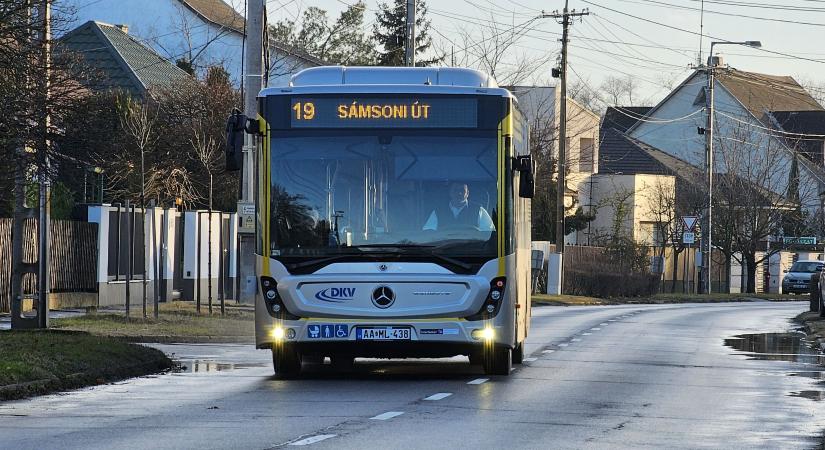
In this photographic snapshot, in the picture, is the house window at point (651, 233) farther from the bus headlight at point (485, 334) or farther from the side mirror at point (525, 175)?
the bus headlight at point (485, 334)

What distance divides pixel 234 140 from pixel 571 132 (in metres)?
61.3

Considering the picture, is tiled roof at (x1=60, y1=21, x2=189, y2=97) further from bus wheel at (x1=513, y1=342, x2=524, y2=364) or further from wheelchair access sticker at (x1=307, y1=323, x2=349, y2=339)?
wheelchair access sticker at (x1=307, y1=323, x2=349, y2=339)

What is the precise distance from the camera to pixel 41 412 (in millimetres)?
13188

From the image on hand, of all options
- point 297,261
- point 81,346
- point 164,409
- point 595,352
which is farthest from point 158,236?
point 164,409

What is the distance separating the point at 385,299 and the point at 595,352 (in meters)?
7.73

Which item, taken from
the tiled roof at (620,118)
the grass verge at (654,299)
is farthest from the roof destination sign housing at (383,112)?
the tiled roof at (620,118)

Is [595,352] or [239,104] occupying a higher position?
[239,104]

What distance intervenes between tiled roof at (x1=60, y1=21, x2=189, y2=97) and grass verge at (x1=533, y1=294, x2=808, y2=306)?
620 inches

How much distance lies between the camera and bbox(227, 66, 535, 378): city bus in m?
16.3

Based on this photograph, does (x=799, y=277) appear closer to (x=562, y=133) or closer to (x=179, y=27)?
(x=562, y=133)

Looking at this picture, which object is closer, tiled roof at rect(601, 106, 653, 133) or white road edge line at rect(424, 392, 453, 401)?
white road edge line at rect(424, 392, 453, 401)

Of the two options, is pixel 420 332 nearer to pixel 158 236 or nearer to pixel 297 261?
pixel 297 261

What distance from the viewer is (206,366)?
19375 millimetres

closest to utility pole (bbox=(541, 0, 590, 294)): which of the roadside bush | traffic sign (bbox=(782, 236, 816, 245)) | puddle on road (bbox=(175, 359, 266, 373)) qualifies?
the roadside bush
